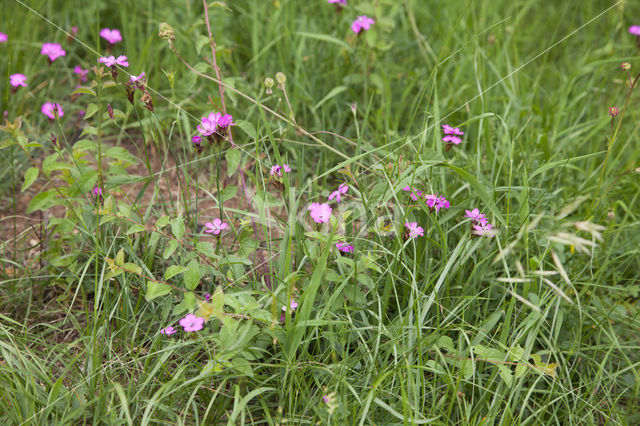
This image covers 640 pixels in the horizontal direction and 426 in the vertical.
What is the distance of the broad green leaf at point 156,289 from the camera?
1.50 m

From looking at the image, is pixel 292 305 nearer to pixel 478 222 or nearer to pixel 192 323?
pixel 192 323

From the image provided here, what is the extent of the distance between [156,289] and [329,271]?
18.6 inches

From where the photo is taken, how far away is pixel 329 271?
160 cm

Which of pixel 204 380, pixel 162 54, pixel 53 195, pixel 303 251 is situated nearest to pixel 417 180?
pixel 303 251

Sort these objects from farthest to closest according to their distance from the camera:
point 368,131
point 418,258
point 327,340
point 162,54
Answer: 1. point 162,54
2. point 368,131
3. point 418,258
4. point 327,340

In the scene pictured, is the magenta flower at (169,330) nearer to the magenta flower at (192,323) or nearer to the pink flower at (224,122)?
the magenta flower at (192,323)

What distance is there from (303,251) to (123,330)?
1.90 feet

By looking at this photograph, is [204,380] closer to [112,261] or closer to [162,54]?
[112,261]

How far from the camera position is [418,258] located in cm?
179

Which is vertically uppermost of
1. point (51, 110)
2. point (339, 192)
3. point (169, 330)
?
point (51, 110)

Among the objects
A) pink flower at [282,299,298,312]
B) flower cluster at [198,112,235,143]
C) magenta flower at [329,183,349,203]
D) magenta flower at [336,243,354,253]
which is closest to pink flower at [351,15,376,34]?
magenta flower at [329,183,349,203]

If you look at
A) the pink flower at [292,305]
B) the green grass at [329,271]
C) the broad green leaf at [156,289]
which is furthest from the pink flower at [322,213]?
the broad green leaf at [156,289]

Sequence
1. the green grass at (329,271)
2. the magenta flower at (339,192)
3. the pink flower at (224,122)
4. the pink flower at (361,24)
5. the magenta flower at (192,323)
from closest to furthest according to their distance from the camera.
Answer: the magenta flower at (192,323) → the green grass at (329,271) → the pink flower at (224,122) → the magenta flower at (339,192) → the pink flower at (361,24)

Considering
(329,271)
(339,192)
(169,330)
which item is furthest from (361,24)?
(169,330)
